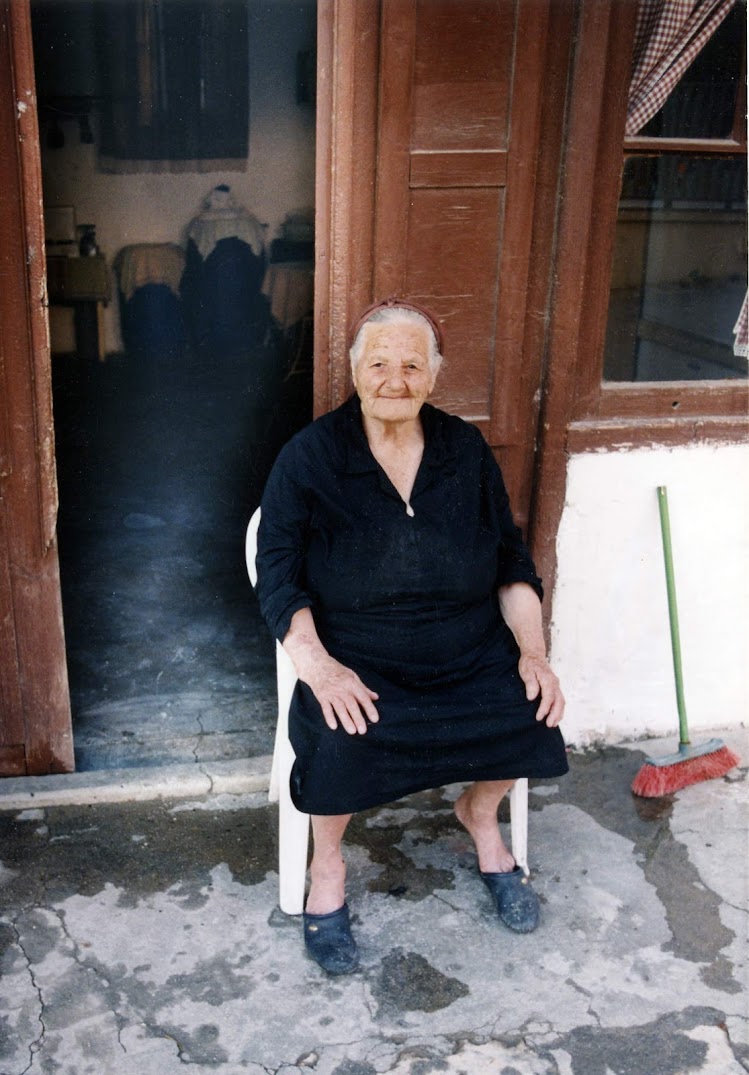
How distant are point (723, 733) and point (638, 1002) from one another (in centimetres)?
131

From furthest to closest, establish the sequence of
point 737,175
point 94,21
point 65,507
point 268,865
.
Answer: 1. point 94,21
2. point 65,507
3. point 737,175
4. point 268,865

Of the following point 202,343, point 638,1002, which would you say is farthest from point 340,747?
point 202,343

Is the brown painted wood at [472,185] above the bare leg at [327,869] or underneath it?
above

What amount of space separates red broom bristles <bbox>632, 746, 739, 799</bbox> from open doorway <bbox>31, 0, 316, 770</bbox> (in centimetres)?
246

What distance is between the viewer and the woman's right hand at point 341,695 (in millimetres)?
2246

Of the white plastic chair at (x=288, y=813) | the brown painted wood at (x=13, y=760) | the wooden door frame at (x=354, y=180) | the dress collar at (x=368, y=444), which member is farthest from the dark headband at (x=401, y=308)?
the brown painted wood at (x=13, y=760)

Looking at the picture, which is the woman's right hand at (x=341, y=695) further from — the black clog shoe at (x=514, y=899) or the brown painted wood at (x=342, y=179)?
the brown painted wood at (x=342, y=179)

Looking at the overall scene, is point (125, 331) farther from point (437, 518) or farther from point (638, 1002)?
point (638, 1002)

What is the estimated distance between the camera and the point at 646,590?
125 inches

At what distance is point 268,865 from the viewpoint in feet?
8.88

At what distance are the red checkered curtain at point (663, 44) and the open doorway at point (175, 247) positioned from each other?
2731mm

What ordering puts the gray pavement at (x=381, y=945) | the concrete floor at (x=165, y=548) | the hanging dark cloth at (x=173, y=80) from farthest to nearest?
the hanging dark cloth at (x=173, y=80) → the concrete floor at (x=165, y=548) → the gray pavement at (x=381, y=945)

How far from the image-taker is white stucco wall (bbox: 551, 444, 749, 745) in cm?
308

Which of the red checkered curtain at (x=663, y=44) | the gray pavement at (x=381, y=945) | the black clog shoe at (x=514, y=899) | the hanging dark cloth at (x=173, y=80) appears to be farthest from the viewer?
the hanging dark cloth at (x=173, y=80)
